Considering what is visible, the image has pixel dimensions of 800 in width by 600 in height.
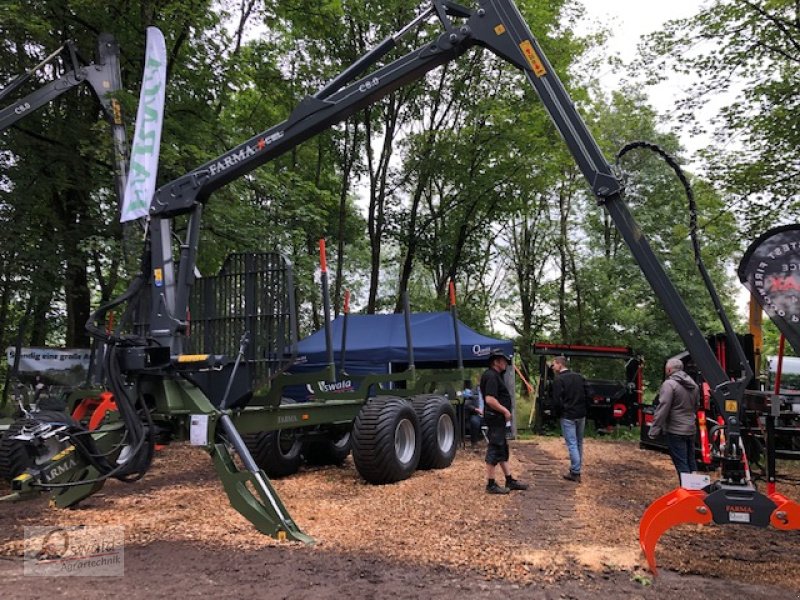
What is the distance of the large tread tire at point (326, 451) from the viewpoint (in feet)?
33.4

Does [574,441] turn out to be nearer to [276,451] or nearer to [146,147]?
[276,451]

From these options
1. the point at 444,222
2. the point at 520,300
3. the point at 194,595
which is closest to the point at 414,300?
the point at 520,300

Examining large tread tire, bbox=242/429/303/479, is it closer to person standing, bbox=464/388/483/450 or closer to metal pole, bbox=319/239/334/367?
metal pole, bbox=319/239/334/367

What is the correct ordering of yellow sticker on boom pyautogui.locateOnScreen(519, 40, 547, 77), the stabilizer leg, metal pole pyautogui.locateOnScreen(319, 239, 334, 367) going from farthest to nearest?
metal pole pyautogui.locateOnScreen(319, 239, 334, 367), yellow sticker on boom pyautogui.locateOnScreen(519, 40, 547, 77), the stabilizer leg

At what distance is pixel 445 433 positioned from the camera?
10250 millimetres

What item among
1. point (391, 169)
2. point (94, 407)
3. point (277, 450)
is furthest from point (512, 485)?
point (391, 169)

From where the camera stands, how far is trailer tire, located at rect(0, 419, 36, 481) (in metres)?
6.03

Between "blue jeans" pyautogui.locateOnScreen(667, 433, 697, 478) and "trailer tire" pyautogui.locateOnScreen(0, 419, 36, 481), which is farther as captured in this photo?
"blue jeans" pyautogui.locateOnScreen(667, 433, 697, 478)

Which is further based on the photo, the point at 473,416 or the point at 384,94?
the point at 473,416

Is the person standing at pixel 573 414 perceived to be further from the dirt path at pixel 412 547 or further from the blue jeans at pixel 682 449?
the blue jeans at pixel 682 449

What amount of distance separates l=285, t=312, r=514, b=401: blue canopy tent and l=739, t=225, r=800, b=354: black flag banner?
8.96 metres

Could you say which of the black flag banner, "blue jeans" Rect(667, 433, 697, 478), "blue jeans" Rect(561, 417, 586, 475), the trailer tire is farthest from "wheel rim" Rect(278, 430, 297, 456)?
the black flag banner

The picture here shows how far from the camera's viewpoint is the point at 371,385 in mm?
9383

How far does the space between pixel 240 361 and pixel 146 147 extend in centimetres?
257
